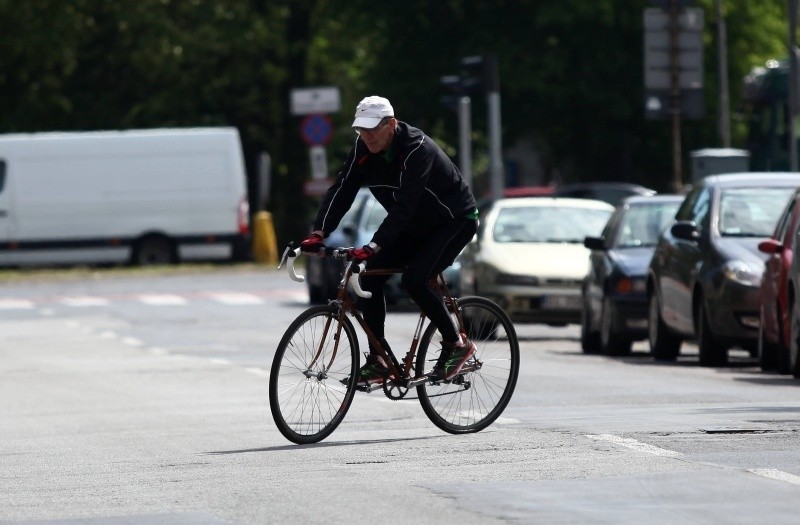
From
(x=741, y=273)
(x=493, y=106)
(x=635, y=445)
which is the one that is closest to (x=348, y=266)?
(x=635, y=445)

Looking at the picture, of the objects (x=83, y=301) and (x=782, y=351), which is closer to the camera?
(x=782, y=351)

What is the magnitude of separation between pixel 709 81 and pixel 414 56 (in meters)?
6.60

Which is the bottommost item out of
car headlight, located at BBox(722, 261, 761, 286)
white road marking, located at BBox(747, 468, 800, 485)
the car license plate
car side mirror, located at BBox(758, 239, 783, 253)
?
the car license plate

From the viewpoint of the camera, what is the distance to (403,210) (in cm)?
1088

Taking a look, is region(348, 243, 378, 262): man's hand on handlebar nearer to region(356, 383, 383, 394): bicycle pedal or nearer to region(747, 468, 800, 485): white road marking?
region(356, 383, 383, 394): bicycle pedal

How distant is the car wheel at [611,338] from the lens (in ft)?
65.9

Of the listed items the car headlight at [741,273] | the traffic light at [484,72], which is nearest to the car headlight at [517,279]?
the car headlight at [741,273]

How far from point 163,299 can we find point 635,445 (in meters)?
23.8

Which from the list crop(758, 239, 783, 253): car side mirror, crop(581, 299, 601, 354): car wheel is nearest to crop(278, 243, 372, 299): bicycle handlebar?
crop(758, 239, 783, 253): car side mirror

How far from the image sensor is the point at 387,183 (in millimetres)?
11117

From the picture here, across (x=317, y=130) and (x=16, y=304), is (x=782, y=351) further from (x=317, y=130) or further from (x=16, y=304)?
(x=317, y=130)

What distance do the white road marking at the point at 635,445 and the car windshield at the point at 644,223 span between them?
1028 cm

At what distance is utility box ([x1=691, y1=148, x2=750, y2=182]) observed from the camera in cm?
2730

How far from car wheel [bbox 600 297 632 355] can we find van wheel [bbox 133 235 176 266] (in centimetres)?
2380
